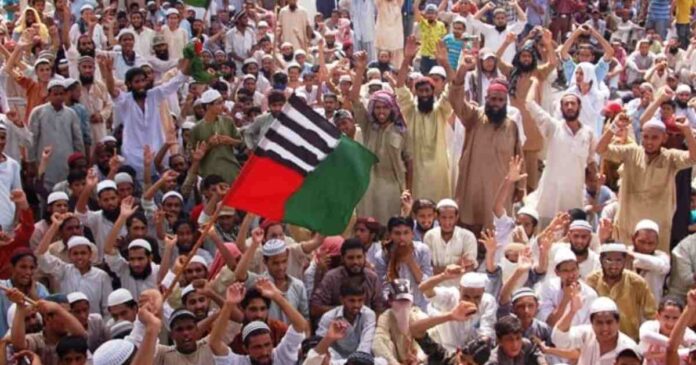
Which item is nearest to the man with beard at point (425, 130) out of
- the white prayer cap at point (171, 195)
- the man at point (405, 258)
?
the man at point (405, 258)

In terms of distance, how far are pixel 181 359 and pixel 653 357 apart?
8.87 feet

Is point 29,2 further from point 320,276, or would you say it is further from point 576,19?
point 576,19

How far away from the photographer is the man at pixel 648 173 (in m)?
8.07

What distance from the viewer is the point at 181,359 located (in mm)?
6102

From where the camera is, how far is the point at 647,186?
8156 millimetres

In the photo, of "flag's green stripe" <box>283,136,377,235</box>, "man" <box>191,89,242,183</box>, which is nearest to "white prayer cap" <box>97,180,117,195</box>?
"man" <box>191,89,242,183</box>

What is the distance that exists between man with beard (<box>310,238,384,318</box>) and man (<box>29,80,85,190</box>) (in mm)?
3217

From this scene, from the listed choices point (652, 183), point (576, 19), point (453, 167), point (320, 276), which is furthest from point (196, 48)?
point (576, 19)

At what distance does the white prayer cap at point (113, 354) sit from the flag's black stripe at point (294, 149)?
1362 millimetres

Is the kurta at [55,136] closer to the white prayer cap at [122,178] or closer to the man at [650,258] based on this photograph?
the white prayer cap at [122,178]

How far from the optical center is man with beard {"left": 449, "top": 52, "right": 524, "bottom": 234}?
28.4 feet

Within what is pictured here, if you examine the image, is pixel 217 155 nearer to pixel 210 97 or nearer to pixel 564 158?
pixel 210 97

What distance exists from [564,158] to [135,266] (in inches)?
143

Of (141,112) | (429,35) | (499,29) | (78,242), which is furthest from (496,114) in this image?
(429,35)
